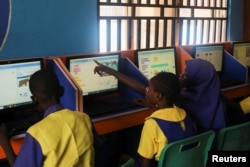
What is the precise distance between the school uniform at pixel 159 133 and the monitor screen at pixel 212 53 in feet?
5.72

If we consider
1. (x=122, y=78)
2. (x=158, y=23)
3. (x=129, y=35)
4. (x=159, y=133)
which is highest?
(x=158, y=23)

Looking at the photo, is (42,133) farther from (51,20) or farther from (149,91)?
(51,20)

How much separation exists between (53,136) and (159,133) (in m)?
0.58

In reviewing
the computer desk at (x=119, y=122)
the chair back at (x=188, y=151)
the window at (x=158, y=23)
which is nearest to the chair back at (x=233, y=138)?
the chair back at (x=188, y=151)

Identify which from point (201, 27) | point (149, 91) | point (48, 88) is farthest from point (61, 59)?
point (201, 27)

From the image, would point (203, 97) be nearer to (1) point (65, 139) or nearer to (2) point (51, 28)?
(1) point (65, 139)

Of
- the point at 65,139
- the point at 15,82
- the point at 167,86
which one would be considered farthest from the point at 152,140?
the point at 15,82

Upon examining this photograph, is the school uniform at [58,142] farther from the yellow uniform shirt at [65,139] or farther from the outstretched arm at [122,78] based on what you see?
the outstretched arm at [122,78]

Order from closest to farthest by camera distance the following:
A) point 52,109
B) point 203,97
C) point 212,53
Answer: point 52,109, point 203,97, point 212,53

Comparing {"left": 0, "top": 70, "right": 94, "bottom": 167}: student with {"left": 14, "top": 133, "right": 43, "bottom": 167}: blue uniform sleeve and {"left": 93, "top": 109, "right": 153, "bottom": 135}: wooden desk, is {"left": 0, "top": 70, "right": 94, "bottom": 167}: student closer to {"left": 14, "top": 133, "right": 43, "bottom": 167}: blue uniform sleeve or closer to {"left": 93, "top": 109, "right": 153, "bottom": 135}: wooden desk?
{"left": 14, "top": 133, "right": 43, "bottom": 167}: blue uniform sleeve

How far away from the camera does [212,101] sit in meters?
2.29

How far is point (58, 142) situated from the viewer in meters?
1.42

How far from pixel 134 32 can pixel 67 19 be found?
2.97 feet

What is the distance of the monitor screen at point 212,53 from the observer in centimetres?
353
